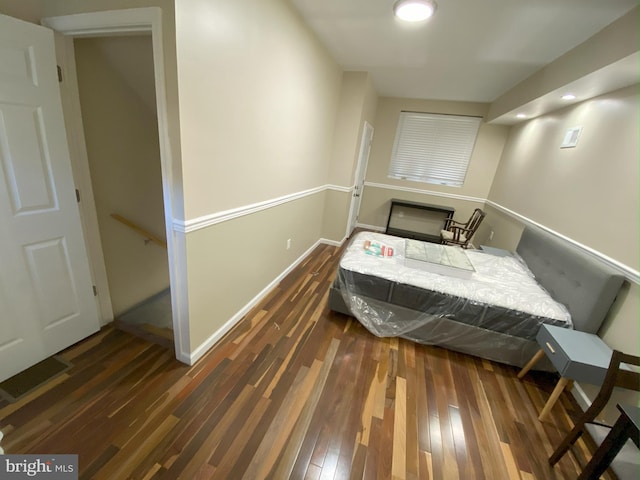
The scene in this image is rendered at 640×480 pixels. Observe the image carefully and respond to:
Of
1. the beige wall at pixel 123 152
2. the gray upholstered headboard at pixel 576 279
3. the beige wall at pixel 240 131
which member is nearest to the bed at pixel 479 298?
the gray upholstered headboard at pixel 576 279

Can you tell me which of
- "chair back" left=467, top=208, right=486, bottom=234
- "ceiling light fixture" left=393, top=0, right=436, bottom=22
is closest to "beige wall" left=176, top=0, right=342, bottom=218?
"ceiling light fixture" left=393, top=0, right=436, bottom=22

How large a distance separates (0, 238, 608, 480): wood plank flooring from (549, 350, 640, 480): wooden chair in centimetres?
12

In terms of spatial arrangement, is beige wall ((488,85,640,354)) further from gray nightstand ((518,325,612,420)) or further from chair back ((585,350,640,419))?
chair back ((585,350,640,419))

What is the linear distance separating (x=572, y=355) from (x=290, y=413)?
1.65 metres

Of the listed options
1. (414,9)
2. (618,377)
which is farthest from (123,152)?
(618,377)

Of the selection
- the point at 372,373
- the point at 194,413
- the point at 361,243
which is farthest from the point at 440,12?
the point at 194,413

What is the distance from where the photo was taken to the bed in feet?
5.70

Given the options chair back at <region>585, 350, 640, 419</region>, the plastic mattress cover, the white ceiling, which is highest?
the white ceiling

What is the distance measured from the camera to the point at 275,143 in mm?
2094

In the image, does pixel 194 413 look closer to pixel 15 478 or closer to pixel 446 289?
pixel 15 478

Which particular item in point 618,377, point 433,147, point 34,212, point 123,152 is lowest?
point 618,377

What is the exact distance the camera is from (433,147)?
15.0 ft

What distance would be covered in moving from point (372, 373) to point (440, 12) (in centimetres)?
267

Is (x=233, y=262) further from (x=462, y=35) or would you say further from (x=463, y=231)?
(x=463, y=231)
